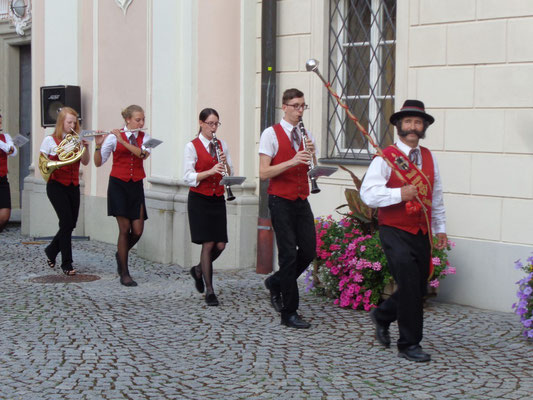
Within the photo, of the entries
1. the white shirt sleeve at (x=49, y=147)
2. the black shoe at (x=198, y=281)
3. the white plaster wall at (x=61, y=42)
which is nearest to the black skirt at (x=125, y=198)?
the white shirt sleeve at (x=49, y=147)

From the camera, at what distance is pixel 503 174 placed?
7.65 metres

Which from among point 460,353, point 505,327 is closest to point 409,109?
point 460,353

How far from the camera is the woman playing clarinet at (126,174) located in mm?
9016

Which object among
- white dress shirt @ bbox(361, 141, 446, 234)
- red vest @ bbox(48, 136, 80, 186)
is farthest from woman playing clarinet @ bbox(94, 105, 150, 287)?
white dress shirt @ bbox(361, 141, 446, 234)

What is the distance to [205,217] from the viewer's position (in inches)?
313

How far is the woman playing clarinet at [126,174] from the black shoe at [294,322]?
2.44 metres

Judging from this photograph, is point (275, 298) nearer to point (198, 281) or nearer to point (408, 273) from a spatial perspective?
point (198, 281)

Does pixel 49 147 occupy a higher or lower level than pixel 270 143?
lower

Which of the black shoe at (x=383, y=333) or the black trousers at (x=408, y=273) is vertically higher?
the black trousers at (x=408, y=273)

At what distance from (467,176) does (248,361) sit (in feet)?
9.50

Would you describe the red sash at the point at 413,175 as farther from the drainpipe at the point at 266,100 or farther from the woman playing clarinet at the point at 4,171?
the woman playing clarinet at the point at 4,171

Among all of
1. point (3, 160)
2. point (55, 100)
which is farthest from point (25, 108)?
point (3, 160)

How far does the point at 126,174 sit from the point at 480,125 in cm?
335

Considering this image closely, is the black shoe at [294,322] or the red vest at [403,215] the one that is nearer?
the red vest at [403,215]
